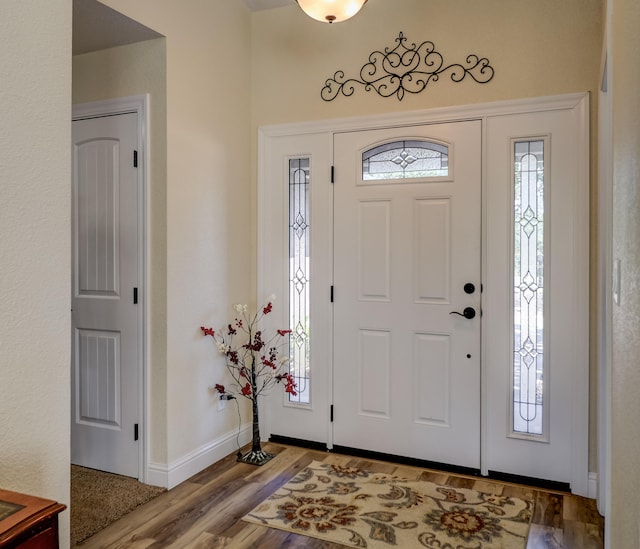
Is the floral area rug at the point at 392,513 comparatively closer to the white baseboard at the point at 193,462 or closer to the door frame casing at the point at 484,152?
the door frame casing at the point at 484,152

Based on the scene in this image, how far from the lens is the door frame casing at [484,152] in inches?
111

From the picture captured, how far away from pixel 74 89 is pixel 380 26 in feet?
6.26

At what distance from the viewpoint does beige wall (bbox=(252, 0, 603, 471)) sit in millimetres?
2830

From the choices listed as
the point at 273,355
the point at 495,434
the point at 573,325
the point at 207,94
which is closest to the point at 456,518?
the point at 495,434

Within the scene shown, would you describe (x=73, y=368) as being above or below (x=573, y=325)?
below

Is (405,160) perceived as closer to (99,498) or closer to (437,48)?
(437,48)

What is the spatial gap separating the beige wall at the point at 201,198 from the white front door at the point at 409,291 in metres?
0.70

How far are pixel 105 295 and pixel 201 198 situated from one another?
806 millimetres

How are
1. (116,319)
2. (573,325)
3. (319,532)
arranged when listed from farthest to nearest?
(116,319)
(573,325)
(319,532)

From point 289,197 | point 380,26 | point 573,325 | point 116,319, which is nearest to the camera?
point 573,325

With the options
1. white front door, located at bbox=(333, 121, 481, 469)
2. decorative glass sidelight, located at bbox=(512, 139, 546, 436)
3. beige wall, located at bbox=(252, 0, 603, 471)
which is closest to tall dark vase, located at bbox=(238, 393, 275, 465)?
white front door, located at bbox=(333, 121, 481, 469)

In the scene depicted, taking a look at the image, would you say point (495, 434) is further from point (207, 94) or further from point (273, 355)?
point (207, 94)

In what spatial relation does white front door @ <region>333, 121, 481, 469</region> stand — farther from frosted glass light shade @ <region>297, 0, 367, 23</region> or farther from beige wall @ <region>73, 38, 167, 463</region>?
beige wall @ <region>73, 38, 167, 463</region>

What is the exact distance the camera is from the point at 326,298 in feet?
11.4
